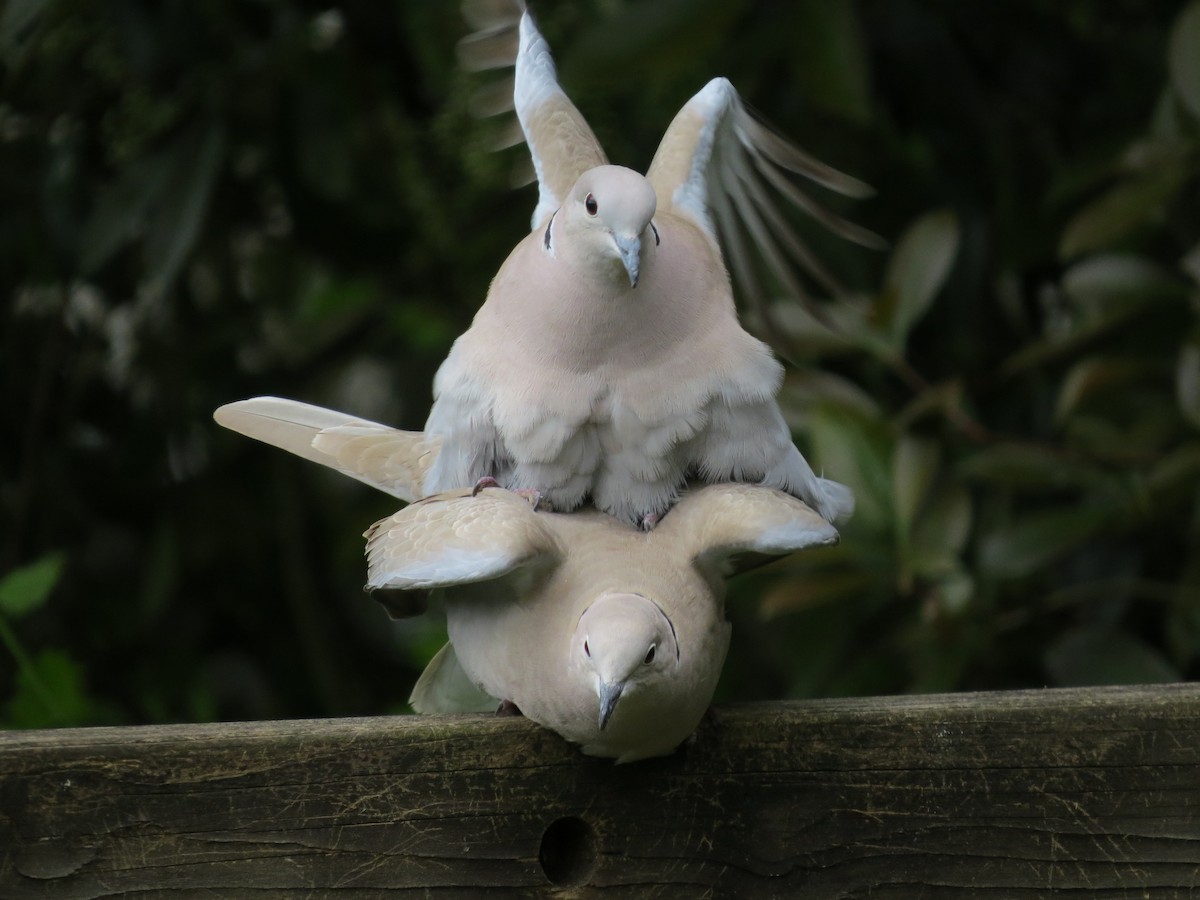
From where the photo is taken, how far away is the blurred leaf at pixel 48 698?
2006mm

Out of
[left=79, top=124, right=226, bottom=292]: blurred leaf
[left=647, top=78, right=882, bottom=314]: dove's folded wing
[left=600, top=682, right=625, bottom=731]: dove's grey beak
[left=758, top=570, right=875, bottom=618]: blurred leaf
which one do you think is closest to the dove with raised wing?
[left=600, top=682, right=625, bottom=731]: dove's grey beak

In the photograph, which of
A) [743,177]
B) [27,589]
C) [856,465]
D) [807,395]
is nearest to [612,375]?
[743,177]

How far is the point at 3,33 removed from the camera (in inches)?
97.6

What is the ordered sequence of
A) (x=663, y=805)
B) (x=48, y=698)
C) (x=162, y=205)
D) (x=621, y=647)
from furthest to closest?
(x=162, y=205), (x=48, y=698), (x=663, y=805), (x=621, y=647)

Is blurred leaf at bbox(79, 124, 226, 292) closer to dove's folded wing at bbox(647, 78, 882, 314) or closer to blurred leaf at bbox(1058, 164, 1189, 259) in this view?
dove's folded wing at bbox(647, 78, 882, 314)

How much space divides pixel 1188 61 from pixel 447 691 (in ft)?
5.75

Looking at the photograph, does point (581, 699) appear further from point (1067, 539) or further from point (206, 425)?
point (206, 425)

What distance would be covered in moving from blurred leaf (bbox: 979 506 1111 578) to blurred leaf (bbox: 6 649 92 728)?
1.71 meters

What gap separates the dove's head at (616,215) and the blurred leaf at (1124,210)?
4.46 ft

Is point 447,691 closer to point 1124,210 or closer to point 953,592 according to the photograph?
point 953,592

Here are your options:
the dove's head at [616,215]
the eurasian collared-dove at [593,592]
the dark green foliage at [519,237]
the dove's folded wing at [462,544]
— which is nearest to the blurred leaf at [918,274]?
the dark green foliage at [519,237]

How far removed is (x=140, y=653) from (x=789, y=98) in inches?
80.8

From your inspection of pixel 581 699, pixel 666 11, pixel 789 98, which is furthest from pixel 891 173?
pixel 581 699

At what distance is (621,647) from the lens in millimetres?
A: 1399
